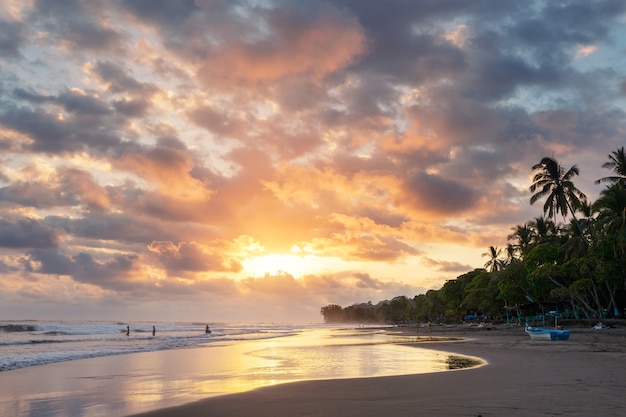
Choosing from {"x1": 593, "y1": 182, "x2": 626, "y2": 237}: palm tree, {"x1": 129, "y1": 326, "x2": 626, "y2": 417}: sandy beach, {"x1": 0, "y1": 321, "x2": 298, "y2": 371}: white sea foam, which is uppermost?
{"x1": 593, "y1": 182, "x2": 626, "y2": 237}: palm tree

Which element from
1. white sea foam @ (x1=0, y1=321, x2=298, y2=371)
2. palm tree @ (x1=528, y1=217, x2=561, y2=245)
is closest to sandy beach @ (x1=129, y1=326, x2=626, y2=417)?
white sea foam @ (x1=0, y1=321, x2=298, y2=371)

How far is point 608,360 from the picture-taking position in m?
21.0

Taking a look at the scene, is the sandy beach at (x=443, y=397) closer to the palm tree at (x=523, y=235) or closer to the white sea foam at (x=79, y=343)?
the white sea foam at (x=79, y=343)

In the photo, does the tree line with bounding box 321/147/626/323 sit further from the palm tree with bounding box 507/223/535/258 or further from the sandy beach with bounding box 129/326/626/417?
the sandy beach with bounding box 129/326/626/417

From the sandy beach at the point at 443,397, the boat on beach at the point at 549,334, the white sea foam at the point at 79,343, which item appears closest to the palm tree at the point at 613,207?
the boat on beach at the point at 549,334

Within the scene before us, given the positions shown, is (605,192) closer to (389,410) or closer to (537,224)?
(537,224)

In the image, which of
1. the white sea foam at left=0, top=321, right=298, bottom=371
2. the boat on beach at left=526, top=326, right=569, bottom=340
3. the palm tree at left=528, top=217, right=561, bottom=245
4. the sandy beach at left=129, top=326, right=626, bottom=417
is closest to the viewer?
the sandy beach at left=129, top=326, right=626, bottom=417

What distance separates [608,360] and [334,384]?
1378 cm

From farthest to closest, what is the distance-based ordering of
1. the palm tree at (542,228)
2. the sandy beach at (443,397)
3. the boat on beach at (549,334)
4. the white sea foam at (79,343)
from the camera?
1. the palm tree at (542,228)
2. the boat on beach at (549,334)
3. the white sea foam at (79,343)
4. the sandy beach at (443,397)

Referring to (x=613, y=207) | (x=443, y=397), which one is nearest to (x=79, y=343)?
(x=443, y=397)

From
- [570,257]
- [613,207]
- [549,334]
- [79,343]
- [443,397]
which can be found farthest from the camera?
[570,257]

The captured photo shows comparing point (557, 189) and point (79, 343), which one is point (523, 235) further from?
point (79, 343)

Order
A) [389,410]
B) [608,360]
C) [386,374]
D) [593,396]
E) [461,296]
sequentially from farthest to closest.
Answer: [461,296]
[608,360]
[386,374]
[593,396]
[389,410]

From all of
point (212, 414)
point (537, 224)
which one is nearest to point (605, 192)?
point (537, 224)
